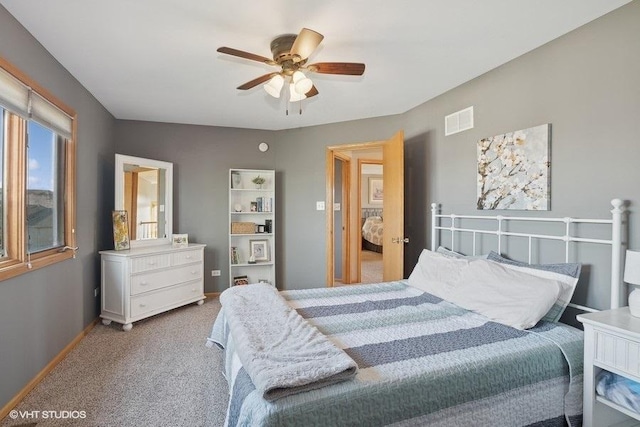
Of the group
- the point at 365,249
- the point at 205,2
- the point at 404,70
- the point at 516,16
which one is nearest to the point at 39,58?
the point at 205,2

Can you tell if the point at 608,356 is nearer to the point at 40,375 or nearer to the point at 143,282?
the point at 40,375

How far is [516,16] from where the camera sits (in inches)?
76.2

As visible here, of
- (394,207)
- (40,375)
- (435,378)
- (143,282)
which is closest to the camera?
(435,378)

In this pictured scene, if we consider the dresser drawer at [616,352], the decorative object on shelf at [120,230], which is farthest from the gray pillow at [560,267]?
the decorative object on shelf at [120,230]

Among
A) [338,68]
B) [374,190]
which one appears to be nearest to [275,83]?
[338,68]

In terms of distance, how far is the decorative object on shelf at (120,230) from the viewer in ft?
11.5

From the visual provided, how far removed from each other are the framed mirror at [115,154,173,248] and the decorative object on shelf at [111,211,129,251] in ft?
0.31

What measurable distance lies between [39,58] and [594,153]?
3789 millimetres

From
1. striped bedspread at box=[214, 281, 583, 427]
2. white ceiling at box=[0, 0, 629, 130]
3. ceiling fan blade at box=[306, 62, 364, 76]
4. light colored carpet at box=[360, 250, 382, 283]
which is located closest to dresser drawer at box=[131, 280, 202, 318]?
striped bedspread at box=[214, 281, 583, 427]

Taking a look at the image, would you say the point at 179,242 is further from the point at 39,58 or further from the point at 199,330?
the point at 39,58

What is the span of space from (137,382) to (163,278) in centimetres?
146

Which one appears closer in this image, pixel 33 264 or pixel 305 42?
pixel 305 42

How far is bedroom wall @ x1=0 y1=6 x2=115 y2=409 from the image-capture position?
6.33 feet

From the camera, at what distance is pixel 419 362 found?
4.66 ft
